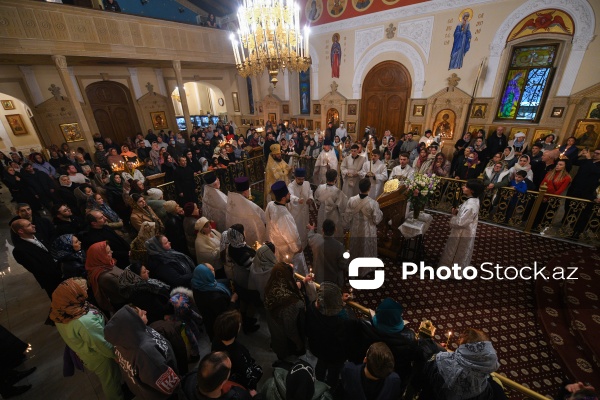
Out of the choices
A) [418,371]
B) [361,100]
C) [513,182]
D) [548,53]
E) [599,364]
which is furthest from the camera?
[361,100]

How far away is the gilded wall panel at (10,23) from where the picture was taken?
7.91 m

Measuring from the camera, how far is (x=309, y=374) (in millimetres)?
1619

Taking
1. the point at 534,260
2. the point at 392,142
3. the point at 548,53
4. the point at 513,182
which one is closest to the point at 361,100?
the point at 392,142

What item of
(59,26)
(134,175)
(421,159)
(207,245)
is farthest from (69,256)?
(59,26)

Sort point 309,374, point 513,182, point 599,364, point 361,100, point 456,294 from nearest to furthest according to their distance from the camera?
point 309,374 → point 599,364 → point 456,294 → point 513,182 → point 361,100

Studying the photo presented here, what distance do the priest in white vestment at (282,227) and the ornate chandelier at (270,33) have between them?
2882 mm

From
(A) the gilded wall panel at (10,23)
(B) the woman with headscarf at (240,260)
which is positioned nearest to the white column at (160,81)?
(A) the gilded wall panel at (10,23)

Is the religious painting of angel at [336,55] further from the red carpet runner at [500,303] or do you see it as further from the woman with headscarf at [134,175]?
the red carpet runner at [500,303]

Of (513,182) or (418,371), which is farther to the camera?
(513,182)

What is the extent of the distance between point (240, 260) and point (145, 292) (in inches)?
39.9

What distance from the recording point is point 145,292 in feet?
8.91

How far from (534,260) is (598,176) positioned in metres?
2.19

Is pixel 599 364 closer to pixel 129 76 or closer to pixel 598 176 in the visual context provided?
pixel 598 176

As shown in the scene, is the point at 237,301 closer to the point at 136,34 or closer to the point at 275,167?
the point at 275,167
